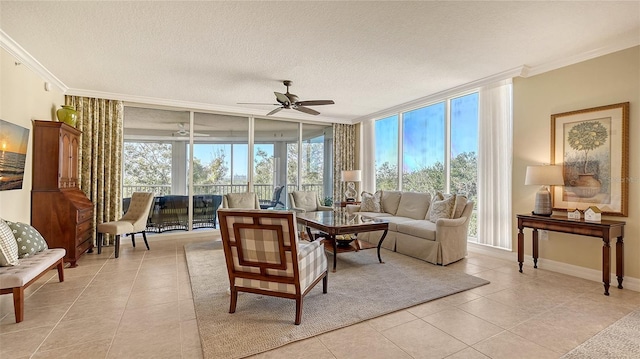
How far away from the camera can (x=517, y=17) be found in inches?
107

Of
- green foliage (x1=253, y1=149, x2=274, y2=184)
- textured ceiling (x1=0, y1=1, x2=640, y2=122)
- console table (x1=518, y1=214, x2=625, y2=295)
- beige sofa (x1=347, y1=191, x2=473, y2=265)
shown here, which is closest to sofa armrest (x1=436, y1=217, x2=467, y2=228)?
beige sofa (x1=347, y1=191, x2=473, y2=265)

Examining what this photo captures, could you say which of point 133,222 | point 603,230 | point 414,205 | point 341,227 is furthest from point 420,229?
point 133,222

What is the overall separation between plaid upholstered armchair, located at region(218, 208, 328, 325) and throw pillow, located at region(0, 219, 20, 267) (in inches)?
76.5

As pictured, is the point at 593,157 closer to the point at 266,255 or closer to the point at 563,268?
the point at 563,268

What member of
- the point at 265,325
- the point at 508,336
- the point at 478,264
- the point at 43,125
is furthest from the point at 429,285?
the point at 43,125

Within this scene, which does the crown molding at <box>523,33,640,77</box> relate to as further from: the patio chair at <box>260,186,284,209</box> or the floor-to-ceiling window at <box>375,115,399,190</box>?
the patio chair at <box>260,186,284,209</box>

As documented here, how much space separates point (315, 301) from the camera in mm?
2791

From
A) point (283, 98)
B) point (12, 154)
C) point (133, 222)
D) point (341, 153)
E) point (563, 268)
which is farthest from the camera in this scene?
point (341, 153)

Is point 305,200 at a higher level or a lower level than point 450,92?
lower

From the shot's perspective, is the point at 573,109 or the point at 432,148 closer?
the point at 573,109

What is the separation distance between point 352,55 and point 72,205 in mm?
4215

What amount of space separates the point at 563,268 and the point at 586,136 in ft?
5.46

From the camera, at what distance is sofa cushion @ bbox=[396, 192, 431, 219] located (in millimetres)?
5129

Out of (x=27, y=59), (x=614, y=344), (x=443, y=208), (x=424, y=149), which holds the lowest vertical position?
(x=614, y=344)
